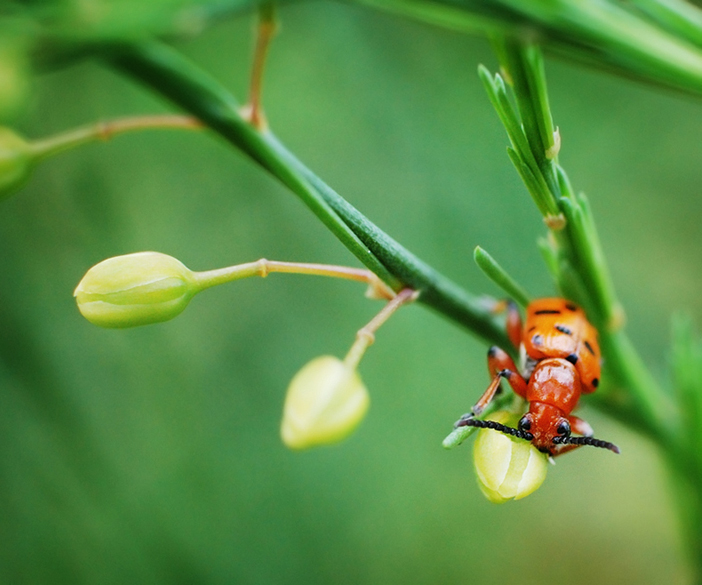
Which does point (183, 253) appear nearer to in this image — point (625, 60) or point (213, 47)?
point (213, 47)

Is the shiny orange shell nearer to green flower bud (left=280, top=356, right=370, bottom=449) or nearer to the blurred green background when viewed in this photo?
green flower bud (left=280, top=356, right=370, bottom=449)

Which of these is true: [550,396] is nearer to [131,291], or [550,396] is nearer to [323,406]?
[323,406]

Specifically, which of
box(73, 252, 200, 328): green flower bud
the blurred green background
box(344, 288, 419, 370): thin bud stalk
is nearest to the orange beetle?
box(344, 288, 419, 370): thin bud stalk

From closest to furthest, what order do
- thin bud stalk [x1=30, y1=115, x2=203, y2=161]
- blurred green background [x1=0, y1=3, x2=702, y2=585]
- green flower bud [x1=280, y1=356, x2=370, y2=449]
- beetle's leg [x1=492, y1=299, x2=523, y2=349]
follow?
green flower bud [x1=280, y1=356, x2=370, y2=449] < thin bud stalk [x1=30, y1=115, x2=203, y2=161] < beetle's leg [x1=492, y1=299, x2=523, y2=349] < blurred green background [x1=0, y1=3, x2=702, y2=585]

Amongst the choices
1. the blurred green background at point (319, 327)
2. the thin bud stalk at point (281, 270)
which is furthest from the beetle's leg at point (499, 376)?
the blurred green background at point (319, 327)

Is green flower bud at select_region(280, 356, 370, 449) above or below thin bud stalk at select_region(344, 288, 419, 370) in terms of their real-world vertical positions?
below

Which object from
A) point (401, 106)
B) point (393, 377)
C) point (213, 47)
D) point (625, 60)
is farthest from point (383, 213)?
point (625, 60)

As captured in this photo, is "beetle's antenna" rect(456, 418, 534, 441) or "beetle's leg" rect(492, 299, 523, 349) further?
"beetle's leg" rect(492, 299, 523, 349)
